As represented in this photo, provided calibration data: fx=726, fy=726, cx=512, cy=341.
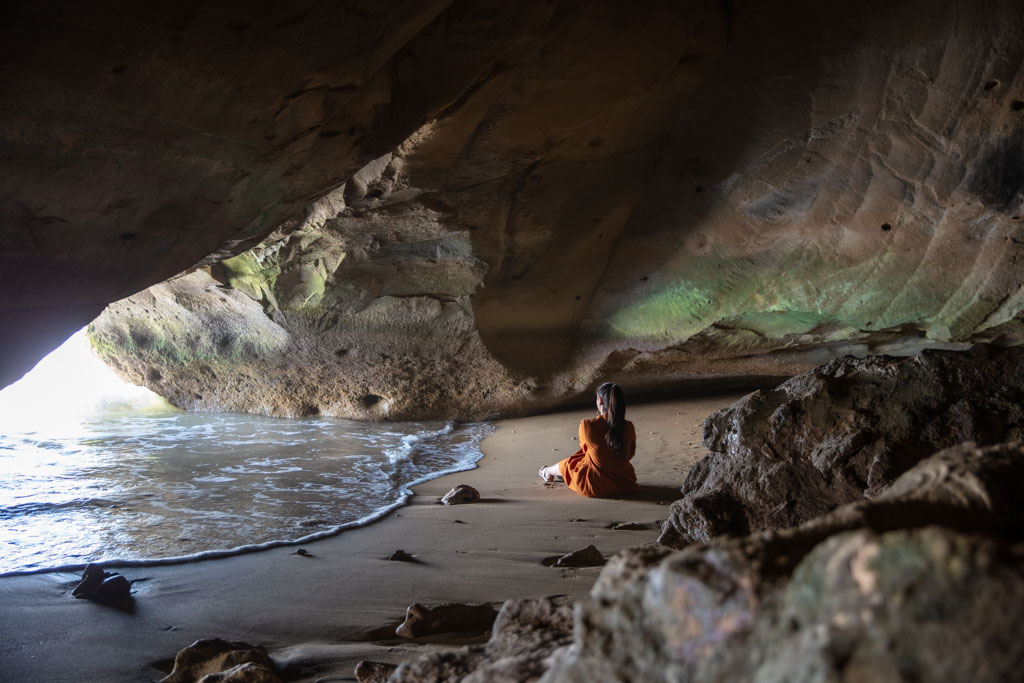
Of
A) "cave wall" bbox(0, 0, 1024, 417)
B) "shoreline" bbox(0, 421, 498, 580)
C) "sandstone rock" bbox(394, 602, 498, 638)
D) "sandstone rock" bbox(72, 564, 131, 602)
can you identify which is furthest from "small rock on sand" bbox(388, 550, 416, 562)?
"cave wall" bbox(0, 0, 1024, 417)

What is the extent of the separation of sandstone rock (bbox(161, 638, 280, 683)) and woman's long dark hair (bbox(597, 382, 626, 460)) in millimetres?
3031

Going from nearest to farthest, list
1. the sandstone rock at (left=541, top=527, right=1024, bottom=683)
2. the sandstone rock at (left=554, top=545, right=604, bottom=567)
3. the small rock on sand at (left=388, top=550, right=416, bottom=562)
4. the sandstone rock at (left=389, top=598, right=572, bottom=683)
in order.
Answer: the sandstone rock at (left=541, top=527, right=1024, bottom=683)
the sandstone rock at (left=389, top=598, right=572, bottom=683)
the sandstone rock at (left=554, top=545, right=604, bottom=567)
the small rock on sand at (left=388, top=550, right=416, bottom=562)

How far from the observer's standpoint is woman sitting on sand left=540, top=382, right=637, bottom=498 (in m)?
4.81

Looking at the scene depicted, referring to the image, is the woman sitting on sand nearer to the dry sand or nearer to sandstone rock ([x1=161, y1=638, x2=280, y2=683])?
the dry sand

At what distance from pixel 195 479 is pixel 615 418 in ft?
10.6

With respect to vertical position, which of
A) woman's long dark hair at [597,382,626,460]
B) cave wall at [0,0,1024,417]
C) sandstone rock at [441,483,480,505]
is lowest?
sandstone rock at [441,483,480,505]

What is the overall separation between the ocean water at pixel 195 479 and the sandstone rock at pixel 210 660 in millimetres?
1353

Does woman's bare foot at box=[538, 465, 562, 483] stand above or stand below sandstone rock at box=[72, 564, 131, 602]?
below

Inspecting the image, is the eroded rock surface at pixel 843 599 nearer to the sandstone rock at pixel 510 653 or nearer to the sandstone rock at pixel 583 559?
the sandstone rock at pixel 510 653

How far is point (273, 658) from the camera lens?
7.50ft

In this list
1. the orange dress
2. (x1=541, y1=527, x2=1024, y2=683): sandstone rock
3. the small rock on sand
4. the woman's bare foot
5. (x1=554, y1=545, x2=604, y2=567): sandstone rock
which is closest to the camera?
(x1=541, y1=527, x2=1024, y2=683): sandstone rock

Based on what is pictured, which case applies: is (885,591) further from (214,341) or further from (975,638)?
(214,341)

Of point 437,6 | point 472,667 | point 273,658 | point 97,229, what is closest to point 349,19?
point 437,6

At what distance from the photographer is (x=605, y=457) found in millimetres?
4824
